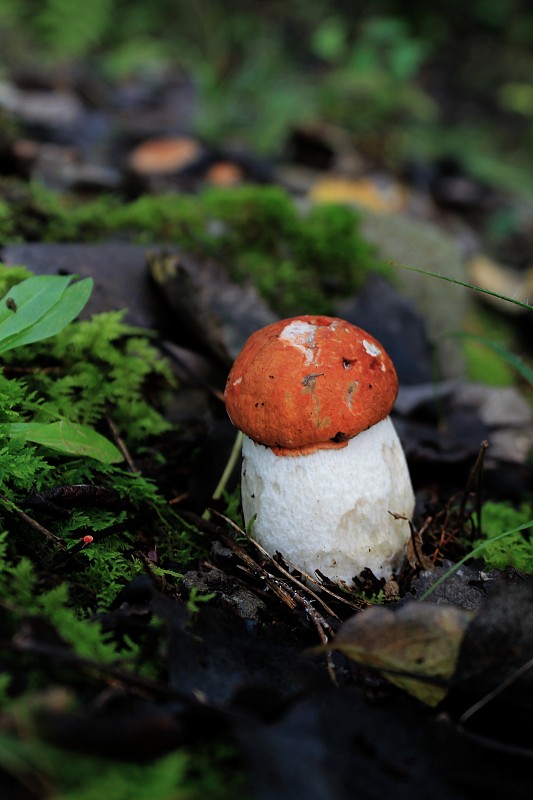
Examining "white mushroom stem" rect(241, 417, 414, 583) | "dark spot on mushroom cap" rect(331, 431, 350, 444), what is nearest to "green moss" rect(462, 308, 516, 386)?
"white mushroom stem" rect(241, 417, 414, 583)

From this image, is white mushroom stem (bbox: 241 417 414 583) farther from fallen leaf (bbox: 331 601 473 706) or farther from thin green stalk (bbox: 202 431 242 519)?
fallen leaf (bbox: 331 601 473 706)

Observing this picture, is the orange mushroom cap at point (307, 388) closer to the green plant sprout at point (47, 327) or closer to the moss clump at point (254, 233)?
the green plant sprout at point (47, 327)

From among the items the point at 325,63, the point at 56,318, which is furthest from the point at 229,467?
the point at 325,63

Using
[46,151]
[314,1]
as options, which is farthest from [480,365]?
[314,1]

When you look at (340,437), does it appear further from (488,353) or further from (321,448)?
(488,353)

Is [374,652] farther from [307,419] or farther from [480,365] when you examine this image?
[480,365]

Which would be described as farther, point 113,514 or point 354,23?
point 354,23
